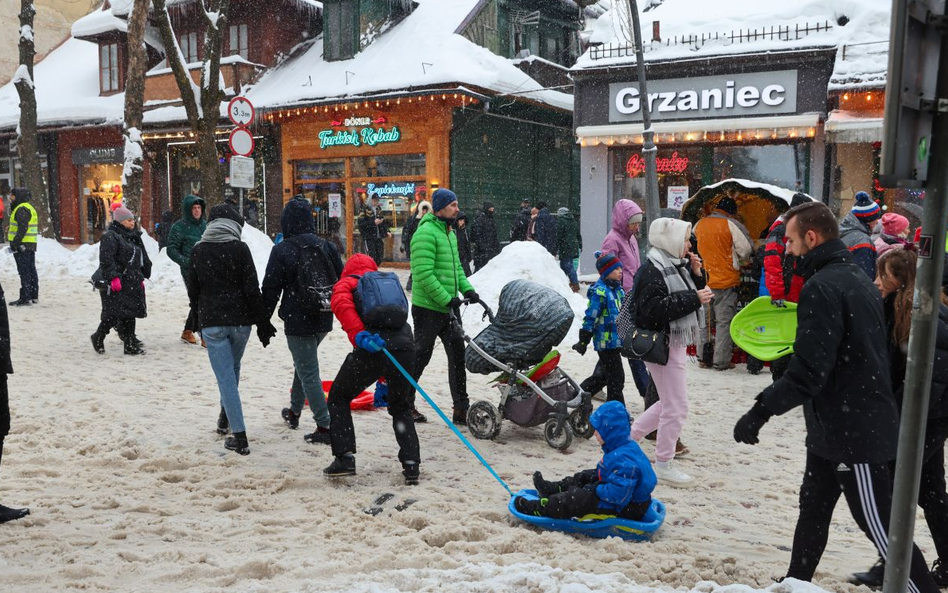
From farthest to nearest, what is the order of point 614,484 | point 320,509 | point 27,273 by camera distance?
point 27,273, point 320,509, point 614,484

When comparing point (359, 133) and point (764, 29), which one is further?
point (359, 133)

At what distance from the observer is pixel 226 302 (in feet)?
19.2

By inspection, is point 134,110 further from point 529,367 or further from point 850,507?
point 850,507

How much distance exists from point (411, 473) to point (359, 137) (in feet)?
56.9

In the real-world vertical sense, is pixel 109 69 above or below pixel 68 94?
above

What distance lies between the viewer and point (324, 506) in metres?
4.82

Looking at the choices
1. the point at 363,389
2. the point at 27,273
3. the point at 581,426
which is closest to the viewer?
the point at 363,389

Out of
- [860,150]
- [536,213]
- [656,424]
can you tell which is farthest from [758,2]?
[656,424]

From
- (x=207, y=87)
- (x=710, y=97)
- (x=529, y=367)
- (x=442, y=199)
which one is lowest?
(x=529, y=367)

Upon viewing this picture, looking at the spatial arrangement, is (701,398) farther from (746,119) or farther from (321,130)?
(321,130)

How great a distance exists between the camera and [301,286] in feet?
19.4

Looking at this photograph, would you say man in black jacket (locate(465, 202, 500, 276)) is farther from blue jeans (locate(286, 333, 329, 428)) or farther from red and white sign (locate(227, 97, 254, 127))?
blue jeans (locate(286, 333, 329, 428))

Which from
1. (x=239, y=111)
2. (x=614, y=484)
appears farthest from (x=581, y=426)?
(x=239, y=111)

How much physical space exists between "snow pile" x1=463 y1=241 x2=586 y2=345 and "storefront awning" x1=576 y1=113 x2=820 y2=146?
5.39 metres
